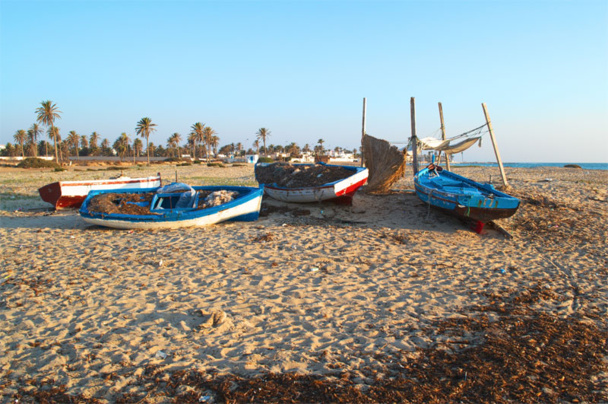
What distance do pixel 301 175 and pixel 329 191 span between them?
242 centimetres

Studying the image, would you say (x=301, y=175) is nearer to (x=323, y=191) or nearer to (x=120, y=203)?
(x=323, y=191)

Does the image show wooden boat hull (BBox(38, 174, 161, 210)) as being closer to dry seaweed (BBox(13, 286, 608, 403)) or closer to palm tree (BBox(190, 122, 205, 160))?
dry seaweed (BBox(13, 286, 608, 403))

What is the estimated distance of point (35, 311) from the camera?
548 cm

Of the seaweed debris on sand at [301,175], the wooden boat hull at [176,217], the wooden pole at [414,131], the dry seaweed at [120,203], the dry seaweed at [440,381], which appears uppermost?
the wooden pole at [414,131]

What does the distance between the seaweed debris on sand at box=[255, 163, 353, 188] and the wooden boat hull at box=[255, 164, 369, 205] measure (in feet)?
1.78

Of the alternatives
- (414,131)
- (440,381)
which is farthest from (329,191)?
(440,381)

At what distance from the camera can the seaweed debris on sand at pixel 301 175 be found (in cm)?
1423

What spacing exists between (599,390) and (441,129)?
1483 cm

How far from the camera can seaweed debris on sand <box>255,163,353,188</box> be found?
14.2 metres

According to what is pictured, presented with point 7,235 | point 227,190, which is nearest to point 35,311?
point 7,235

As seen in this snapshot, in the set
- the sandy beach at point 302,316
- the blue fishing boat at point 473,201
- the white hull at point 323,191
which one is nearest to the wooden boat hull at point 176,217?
the sandy beach at point 302,316

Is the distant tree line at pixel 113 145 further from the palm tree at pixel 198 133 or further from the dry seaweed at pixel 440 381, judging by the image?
the dry seaweed at pixel 440 381

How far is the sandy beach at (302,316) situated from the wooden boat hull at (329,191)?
2576 mm

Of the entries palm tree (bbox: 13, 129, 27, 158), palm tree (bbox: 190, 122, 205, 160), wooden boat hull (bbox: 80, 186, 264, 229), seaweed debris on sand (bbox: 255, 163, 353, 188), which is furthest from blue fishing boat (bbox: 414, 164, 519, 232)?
palm tree (bbox: 13, 129, 27, 158)
